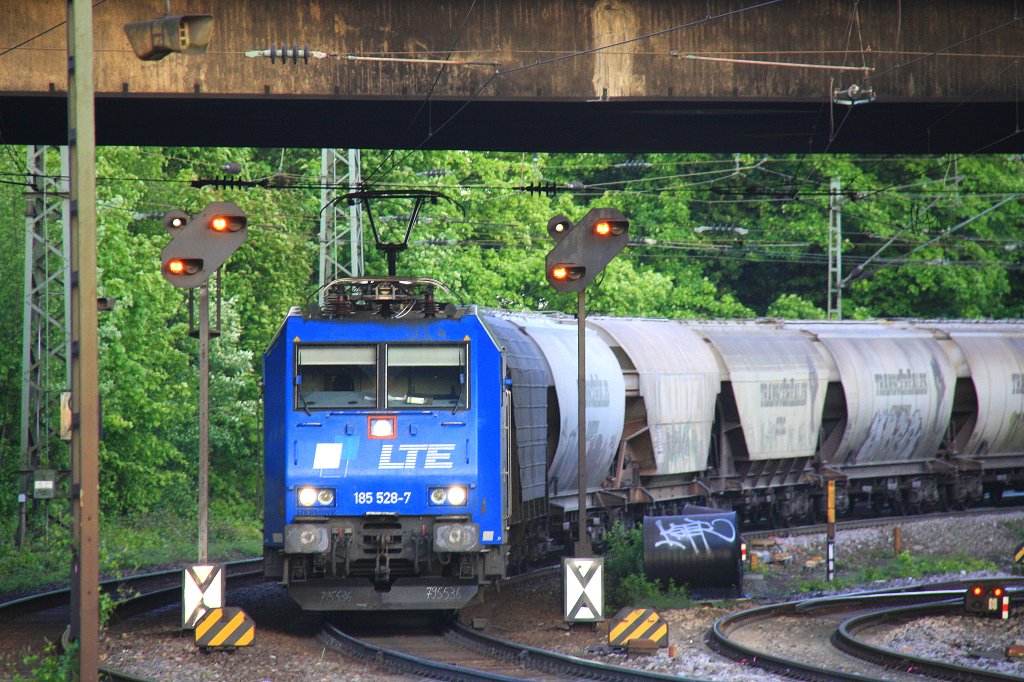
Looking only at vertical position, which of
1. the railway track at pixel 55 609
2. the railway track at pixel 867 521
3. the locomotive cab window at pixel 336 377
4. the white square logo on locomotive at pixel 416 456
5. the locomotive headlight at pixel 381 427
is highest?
the locomotive cab window at pixel 336 377

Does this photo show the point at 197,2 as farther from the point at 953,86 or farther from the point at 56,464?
the point at 56,464

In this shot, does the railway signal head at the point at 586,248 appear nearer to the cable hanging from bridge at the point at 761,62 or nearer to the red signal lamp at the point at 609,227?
the red signal lamp at the point at 609,227

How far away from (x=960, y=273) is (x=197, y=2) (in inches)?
1537

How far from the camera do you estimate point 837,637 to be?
53.5 feet

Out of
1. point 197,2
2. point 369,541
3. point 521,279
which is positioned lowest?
point 369,541

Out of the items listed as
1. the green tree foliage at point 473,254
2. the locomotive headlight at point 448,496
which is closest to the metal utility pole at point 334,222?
the green tree foliage at point 473,254

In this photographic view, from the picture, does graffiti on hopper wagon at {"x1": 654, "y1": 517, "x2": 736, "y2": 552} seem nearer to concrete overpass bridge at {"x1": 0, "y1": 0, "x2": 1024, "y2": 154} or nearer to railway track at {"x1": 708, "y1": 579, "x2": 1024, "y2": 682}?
railway track at {"x1": 708, "y1": 579, "x2": 1024, "y2": 682}

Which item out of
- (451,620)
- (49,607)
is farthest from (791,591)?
(49,607)

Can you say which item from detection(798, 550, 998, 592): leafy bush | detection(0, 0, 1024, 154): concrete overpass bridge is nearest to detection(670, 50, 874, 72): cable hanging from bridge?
detection(0, 0, 1024, 154): concrete overpass bridge

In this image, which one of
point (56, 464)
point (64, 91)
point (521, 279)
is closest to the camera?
point (64, 91)

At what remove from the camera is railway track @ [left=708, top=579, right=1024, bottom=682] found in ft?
46.0

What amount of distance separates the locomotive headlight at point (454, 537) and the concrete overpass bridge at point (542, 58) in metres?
5.01

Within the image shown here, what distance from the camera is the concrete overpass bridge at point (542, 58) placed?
1655 centimetres

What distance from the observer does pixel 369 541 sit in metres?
15.2
